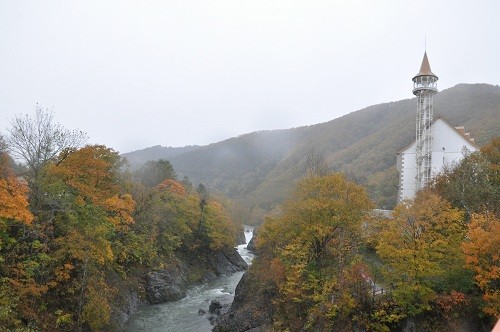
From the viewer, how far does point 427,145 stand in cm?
4056

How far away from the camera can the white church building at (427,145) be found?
3938 cm

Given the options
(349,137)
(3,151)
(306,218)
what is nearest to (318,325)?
(306,218)

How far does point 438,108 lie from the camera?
114 metres

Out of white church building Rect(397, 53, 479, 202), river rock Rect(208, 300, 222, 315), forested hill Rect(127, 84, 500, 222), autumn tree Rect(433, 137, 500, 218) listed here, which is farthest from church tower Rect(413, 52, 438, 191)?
river rock Rect(208, 300, 222, 315)

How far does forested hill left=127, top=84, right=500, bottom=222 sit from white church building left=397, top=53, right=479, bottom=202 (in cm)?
1458

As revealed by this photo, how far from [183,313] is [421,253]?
23184 millimetres

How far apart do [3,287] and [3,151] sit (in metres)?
9.65

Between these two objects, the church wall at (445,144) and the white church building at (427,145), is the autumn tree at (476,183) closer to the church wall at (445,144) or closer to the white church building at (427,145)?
the white church building at (427,145)

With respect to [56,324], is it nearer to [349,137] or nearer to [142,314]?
[142,314]

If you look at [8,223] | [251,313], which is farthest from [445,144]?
[8,223]

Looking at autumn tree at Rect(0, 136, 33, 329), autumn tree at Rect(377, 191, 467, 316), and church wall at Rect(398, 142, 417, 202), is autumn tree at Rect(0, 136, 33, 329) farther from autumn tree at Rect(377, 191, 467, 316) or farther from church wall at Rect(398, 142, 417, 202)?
church wall at Rect(398, 142, 417, 202)

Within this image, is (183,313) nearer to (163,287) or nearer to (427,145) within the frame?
(163,287)

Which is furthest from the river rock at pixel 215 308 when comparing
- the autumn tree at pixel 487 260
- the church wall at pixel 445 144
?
the church wall at pixel 445 144

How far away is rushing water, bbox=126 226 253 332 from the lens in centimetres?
3038
